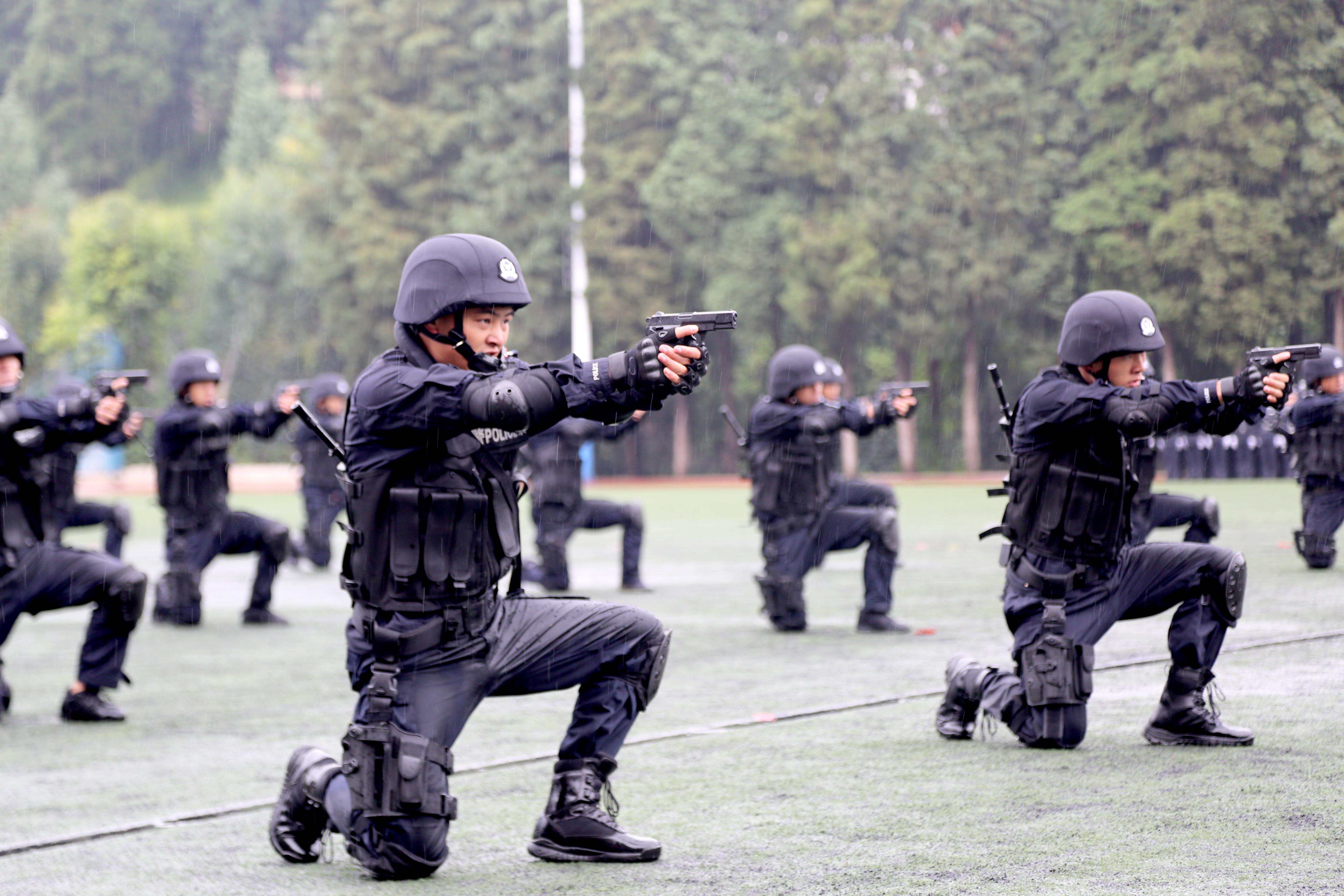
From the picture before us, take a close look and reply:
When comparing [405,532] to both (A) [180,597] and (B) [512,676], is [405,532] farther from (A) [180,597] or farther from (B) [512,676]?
(A) [180,597]

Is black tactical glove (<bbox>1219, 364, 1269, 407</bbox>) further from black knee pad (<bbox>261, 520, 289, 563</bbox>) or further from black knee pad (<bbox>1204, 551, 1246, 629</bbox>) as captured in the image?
black knee pad (<bbox>261, 520, 289, 563</bbox>)

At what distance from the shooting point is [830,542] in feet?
39.7

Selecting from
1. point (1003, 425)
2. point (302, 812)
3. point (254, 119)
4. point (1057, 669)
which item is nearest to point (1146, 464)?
point (1003, 425)

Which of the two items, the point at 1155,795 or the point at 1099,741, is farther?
the point at 1099,741

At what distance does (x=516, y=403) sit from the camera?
5.05 m

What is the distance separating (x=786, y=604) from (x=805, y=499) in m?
0.75

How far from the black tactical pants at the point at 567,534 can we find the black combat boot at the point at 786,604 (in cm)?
356

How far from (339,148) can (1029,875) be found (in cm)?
4540

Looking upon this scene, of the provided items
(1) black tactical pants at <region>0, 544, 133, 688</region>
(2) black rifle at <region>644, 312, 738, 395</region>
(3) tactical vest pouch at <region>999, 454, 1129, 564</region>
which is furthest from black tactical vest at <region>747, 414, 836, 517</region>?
(2) black rifle at <region>644, 312, 738, 395</region>

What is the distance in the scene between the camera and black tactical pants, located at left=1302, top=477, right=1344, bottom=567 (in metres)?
14.3

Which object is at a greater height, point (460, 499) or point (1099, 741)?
point (460, 499)

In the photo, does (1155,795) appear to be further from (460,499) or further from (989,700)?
(460,499)

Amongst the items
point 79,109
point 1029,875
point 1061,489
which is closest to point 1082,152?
point 1061,489

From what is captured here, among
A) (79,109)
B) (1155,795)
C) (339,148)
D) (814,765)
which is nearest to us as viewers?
(1155,795)
